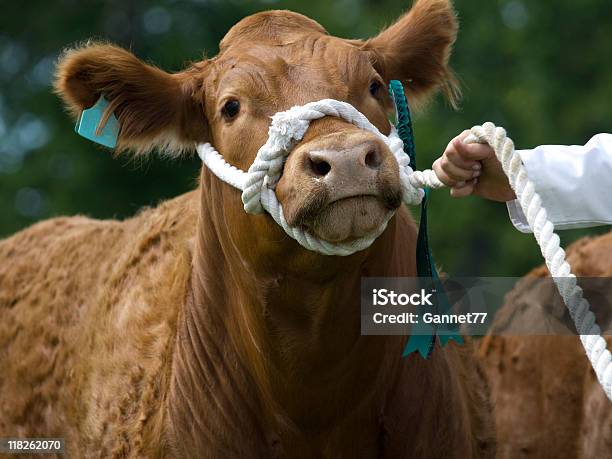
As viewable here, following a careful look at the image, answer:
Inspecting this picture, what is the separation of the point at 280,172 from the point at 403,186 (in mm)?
464

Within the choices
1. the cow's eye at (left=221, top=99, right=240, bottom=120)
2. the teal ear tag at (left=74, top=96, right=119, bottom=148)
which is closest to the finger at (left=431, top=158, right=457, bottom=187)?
the cow's eye at (left=221, top=99, right=240, bottom=120)

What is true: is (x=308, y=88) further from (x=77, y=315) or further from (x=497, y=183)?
(x=77, y=315)

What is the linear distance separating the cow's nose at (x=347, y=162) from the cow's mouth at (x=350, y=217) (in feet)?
0.29

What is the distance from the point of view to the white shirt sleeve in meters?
3.98

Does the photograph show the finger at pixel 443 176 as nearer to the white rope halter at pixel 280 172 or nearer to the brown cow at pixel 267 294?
the white rope halter at pixel 280 172

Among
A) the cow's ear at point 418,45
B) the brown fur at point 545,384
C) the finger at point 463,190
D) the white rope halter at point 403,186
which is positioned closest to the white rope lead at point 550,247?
the white rope halter at point 403,186

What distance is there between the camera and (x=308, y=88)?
4.30 meters

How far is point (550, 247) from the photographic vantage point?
370 cm

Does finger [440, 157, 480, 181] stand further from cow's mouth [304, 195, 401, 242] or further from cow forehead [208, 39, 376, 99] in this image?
cow forehead [208, 39, 376, 99]

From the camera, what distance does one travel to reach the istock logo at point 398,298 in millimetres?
4699

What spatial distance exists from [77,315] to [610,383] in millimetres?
3526

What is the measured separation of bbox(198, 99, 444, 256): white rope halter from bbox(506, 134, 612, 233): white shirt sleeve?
35 cm
